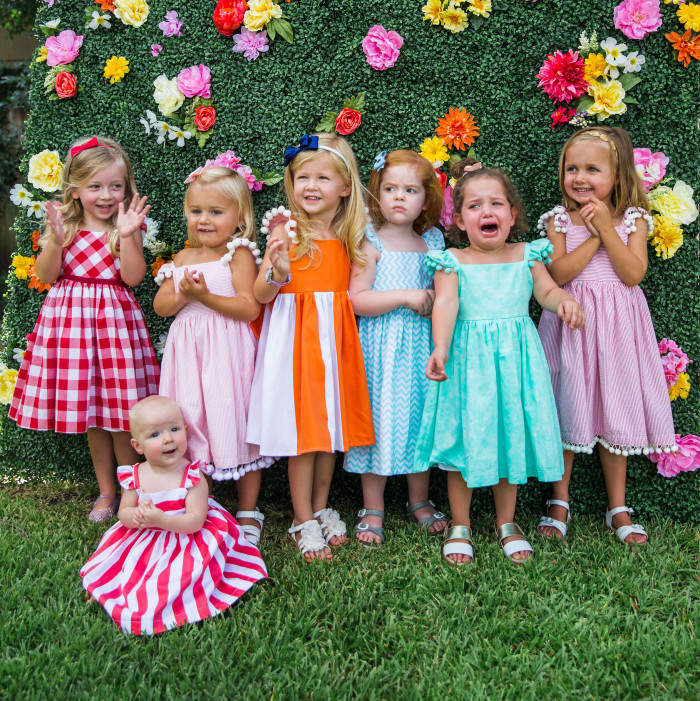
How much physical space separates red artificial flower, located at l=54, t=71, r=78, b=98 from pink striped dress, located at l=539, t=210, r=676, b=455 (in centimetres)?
268

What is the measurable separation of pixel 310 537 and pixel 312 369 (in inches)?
28.1

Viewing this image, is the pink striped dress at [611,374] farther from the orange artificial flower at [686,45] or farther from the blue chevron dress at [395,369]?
the orange artificial flower at [686,45]

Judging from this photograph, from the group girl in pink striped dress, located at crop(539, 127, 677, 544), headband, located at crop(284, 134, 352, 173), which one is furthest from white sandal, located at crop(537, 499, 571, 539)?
headband, located at crop(284, 134, 352, 173)

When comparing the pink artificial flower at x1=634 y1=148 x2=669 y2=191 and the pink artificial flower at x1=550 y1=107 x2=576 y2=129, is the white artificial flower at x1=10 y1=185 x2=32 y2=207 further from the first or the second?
the pink artificial flower at x1=634 y1=148 x2=669 y2=191

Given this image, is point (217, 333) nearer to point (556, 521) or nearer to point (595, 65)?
point (556, 521)

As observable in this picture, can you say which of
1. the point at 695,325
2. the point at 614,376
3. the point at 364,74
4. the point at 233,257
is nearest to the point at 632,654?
the point at 614,376

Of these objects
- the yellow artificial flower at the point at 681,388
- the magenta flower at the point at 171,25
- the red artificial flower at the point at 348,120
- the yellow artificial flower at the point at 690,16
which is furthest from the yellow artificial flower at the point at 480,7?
the yellow artificial flower at the point at 681,388

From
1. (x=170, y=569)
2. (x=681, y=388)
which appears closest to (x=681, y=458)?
(x=681, y=388)

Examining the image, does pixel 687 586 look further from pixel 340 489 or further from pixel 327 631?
pixel 340 489

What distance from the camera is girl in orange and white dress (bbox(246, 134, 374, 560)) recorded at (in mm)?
2801

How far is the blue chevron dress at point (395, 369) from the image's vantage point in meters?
2.89

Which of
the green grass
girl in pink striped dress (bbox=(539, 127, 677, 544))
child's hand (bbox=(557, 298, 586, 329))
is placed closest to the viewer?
the green grass

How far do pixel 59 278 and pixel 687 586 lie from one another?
118 inches

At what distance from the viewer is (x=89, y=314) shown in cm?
306
